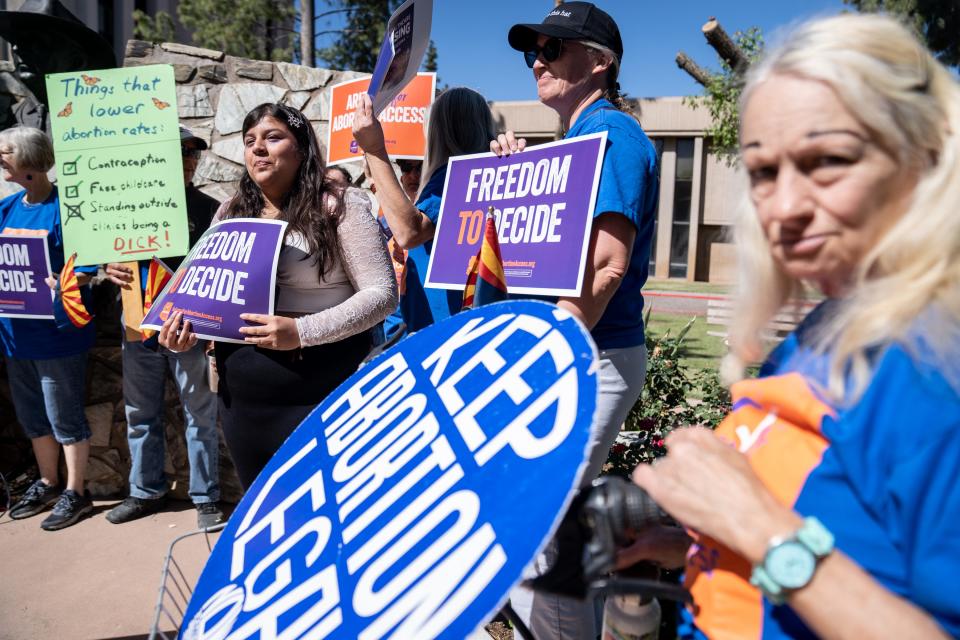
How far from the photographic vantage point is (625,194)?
1.76 m

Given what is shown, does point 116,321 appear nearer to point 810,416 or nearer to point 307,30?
point 810,416

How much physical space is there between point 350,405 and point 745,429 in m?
0.65

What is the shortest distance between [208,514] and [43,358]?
122 centimetres

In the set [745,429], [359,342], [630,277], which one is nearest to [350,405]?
[745,429]

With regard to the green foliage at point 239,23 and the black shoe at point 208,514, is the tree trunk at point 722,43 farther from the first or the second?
the green foliage at point 239,23

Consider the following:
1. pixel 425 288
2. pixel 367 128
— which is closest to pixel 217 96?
pixel 367 128

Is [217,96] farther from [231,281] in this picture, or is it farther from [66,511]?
[231,281]

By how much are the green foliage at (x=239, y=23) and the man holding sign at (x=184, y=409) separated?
39.8 ft

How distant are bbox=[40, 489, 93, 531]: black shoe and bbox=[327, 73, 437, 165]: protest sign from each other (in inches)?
98.2

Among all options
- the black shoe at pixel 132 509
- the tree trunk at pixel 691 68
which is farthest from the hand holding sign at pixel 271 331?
the tree trunk at pixel 691 68

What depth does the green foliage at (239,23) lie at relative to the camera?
46.9 feet

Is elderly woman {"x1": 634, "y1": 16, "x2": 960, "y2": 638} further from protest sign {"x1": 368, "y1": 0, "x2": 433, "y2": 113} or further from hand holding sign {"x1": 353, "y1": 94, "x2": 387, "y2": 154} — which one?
hand holding sign {"x1": 353, "y1": 94, "x2": 387, "y2": 154}

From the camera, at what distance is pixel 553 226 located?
1851mm

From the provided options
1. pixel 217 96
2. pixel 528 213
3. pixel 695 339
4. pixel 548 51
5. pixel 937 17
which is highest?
pixel 937 17
